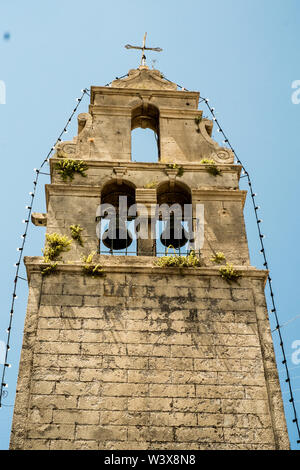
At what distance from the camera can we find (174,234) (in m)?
14.2

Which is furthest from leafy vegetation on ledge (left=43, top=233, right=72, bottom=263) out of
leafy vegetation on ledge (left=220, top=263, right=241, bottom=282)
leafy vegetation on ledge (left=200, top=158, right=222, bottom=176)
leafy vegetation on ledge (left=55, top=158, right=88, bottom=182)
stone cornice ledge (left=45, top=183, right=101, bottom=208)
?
leafy vegetation on ledge (left=200, top=158, right=222, bottom=176)

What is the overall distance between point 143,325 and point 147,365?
2.54 feet

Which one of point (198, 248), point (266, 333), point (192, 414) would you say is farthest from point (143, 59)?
point (192, 414)

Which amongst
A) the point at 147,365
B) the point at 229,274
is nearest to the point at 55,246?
the point at 147,365

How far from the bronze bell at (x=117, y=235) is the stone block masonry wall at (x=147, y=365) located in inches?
84.8

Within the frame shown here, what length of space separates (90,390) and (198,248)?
151 inches

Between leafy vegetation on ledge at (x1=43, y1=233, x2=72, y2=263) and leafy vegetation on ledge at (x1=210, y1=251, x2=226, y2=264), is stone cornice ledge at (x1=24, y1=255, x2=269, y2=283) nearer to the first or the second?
leafy vegetation on ledge at (x1=43, y1=233, x2=72, y2=263)

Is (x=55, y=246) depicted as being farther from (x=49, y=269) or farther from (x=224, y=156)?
(x=224, y=156)

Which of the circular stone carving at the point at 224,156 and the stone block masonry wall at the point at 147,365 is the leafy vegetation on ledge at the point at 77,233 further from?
the circular stone carving at the point at 224,156

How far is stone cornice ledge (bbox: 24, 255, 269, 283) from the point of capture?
1196 centimetres

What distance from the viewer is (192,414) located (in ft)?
33.7

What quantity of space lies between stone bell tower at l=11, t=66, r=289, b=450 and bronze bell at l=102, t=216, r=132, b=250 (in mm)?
152

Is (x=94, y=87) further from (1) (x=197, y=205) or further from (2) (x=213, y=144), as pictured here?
(1) (x=197, y=205)

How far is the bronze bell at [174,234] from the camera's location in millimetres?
14180
